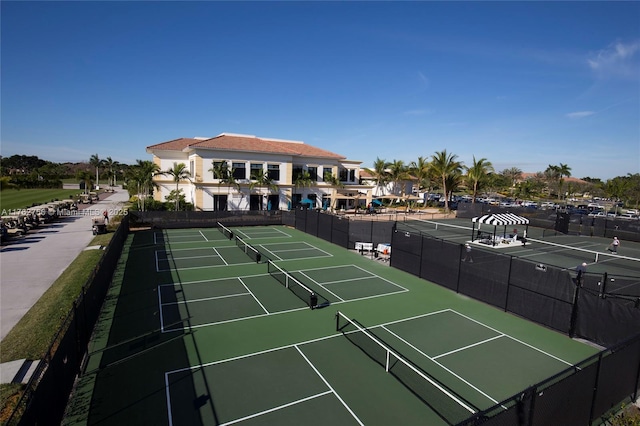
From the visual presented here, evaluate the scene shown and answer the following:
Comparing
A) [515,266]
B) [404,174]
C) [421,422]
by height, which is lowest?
[421,422]

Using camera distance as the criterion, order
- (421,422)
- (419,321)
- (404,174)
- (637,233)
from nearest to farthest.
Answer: (421,422) < (419,321) < (637,233) < (404,174)

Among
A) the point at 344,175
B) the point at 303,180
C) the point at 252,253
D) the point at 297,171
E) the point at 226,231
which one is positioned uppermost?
the point at 297,171

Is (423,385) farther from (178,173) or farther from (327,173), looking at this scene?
(327,173)

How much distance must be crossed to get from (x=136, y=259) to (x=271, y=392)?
56.1 ft

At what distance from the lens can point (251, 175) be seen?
43031mm

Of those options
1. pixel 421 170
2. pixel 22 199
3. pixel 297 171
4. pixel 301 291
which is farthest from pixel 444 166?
pixel 22 199

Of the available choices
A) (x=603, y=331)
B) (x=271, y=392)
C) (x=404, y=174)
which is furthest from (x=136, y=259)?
(x=404, y=174)

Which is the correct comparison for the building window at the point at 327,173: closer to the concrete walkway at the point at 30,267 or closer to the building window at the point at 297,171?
the building window at the point at 297,171

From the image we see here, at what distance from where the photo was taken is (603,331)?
38.1ft

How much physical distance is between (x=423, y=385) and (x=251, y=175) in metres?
36.8

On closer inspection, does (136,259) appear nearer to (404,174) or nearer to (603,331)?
(603,331)

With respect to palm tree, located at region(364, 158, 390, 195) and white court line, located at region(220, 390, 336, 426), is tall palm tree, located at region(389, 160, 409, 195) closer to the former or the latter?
palm tree, located at region(364, 158, 390, 195)

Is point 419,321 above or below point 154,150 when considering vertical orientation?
below

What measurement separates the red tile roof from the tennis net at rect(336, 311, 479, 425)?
1347 inches
